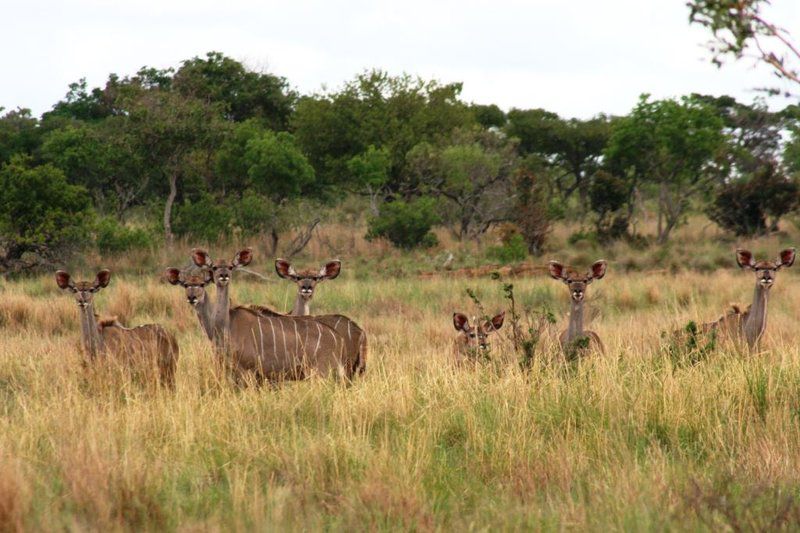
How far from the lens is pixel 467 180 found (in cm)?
2711

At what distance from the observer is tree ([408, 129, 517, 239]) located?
26.9 meters

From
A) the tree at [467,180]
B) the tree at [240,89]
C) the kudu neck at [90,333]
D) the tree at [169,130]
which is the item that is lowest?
the kudu neck at [90,333]

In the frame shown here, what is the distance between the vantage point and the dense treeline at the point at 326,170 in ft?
75.5

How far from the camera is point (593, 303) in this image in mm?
15125

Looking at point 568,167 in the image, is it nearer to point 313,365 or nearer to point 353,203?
point 353,203

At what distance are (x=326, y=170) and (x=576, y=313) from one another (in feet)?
72.0

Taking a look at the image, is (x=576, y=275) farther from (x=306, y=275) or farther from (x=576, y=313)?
(x=306, y=275)

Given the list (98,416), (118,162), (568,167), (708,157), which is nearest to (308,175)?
(118,162)

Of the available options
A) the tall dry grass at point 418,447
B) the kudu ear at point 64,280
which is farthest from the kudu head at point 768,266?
the kudu ear at point 64,280

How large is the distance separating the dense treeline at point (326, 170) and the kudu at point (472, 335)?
11.8 m

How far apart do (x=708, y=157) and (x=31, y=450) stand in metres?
23.6

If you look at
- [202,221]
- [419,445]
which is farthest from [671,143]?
[419,445]

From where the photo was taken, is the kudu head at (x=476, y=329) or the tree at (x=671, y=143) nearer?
the kudu head at (x=476, y=329)

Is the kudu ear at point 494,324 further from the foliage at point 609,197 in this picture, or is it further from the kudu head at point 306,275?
the foliage at point 609,197
